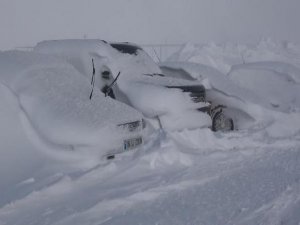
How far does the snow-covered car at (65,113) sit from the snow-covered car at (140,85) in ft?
3.70

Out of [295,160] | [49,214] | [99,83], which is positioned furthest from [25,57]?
[295,160]

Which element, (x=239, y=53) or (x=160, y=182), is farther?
(x=239, y=53)

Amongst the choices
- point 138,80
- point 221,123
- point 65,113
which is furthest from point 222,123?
point 65,113

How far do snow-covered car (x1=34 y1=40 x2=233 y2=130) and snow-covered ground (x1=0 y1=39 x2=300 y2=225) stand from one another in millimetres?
500

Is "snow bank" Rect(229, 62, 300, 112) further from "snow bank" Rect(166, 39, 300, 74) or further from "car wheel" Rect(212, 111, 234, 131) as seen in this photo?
"snow bank" Rect(166, 39, 300, 74)

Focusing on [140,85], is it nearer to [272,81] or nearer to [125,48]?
[125,48]

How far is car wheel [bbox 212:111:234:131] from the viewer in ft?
33.9

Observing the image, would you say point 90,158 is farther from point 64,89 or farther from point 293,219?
point 293,219

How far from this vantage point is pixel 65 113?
6762 mm

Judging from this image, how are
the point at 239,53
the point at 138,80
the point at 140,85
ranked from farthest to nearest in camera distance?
the point at 239,53 < the point at 138,80 < the point at 140,85

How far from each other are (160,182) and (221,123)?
4354 mm

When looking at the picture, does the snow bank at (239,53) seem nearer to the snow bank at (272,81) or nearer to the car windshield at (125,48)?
the snow bank at (272,81)

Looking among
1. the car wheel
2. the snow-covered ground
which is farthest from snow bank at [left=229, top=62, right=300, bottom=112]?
the snow-covered ground

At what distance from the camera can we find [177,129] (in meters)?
8.78
